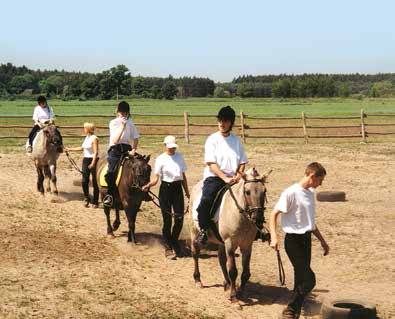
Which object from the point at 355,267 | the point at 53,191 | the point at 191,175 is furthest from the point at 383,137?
the point at 355,267

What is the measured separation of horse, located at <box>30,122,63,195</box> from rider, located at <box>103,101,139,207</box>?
3.88 metres

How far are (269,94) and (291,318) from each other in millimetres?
146765

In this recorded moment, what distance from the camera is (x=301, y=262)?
663 centimetres

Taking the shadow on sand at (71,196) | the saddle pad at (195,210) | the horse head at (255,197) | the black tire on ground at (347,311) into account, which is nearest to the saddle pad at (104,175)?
the saddle pad at (195,210)

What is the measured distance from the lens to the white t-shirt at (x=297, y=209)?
6.48 m

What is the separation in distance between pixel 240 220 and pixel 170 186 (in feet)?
8.70

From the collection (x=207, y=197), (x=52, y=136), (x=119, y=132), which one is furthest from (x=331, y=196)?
(x=207, y=197)

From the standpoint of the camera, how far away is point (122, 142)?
1107 centimetres

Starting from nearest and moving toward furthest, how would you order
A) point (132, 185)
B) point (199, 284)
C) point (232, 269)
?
point (232, 269), point (199, 284), point (132, 185)

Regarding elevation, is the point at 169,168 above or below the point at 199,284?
above

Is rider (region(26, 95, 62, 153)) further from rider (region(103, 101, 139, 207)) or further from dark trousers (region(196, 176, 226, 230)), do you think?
dark trousers (region(196, 176, 226, 230))

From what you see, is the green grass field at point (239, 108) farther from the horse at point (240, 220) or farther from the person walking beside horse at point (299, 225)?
the person walking beside horse at point (299, 225)

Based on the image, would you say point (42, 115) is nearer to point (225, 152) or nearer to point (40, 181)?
point (40, 181)

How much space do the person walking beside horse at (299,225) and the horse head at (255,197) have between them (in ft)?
1.43
